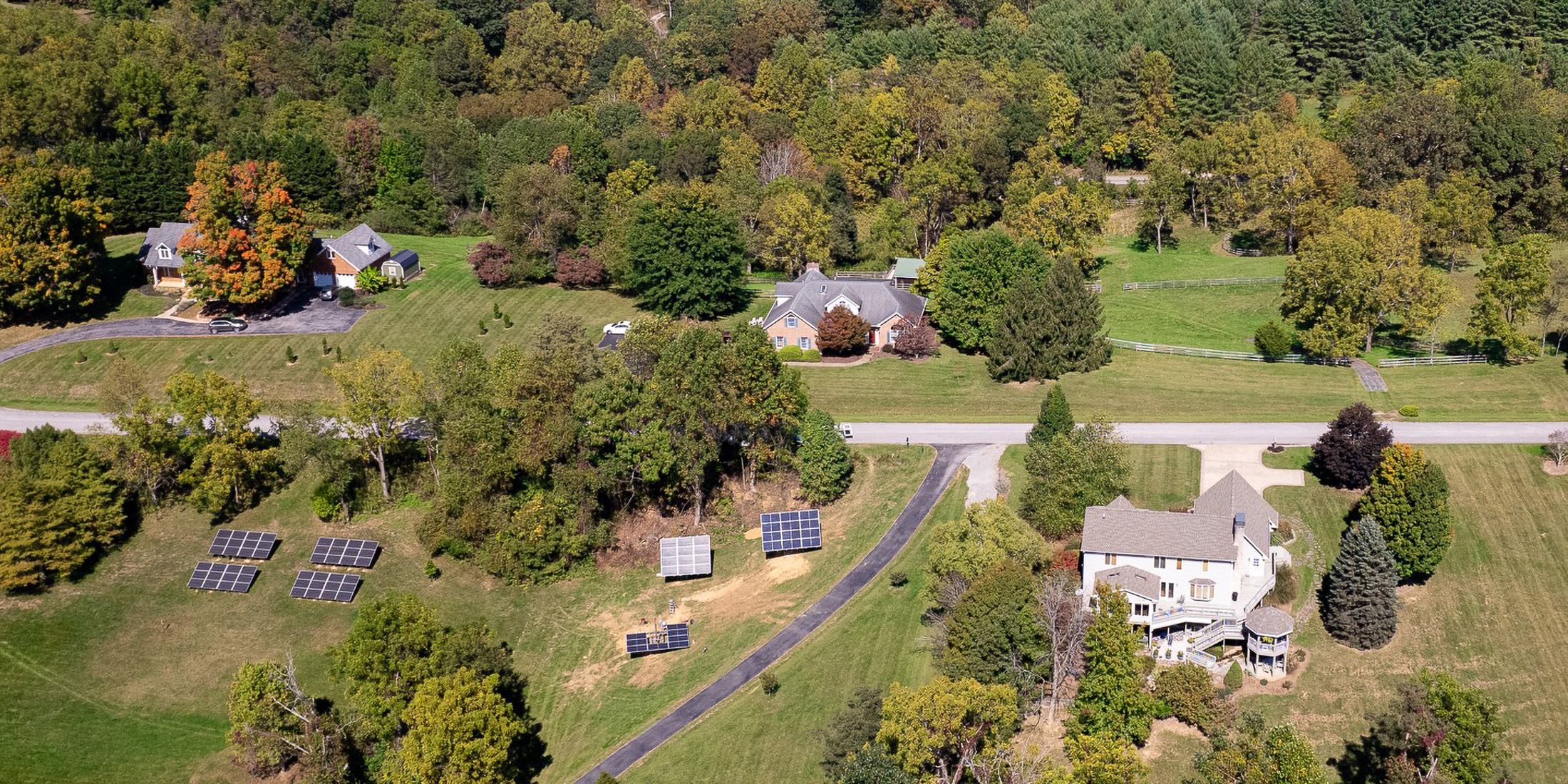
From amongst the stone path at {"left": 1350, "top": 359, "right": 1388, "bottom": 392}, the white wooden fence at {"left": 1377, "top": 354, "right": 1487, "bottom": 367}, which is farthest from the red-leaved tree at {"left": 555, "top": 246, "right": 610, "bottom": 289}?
the white wooden fence at {"left": 1377, "top": 354, "right": 1487, "bottom": 367}

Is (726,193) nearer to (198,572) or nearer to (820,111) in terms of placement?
(820,111)

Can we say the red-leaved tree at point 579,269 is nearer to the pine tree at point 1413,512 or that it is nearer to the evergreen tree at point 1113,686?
the evergreen tree at point 1113,686

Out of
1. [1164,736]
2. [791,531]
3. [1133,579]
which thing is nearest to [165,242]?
[791,531]

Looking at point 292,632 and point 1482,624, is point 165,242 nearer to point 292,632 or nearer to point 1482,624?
→ point 292,632

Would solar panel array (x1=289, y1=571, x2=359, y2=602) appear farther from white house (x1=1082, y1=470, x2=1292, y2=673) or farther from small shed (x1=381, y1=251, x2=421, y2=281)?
white house (x1=1082, y1=470, x2=1292, y2=673)

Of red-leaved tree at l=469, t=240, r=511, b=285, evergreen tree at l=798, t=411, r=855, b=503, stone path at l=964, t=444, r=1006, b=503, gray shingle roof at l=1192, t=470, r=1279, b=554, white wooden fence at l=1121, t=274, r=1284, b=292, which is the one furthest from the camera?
red-leaved tree at l=469, t=240, r=511, b=285

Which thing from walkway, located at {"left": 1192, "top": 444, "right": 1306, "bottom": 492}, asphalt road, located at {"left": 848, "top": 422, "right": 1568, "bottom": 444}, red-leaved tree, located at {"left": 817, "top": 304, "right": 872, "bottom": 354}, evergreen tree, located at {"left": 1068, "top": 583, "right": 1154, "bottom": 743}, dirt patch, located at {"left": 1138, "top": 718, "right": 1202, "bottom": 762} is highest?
red-leaved tree, located at {"left": 817, "top": 304, "right": 872, "bottom": 354}

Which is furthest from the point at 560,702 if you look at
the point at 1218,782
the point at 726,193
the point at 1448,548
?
the point at 726,193
